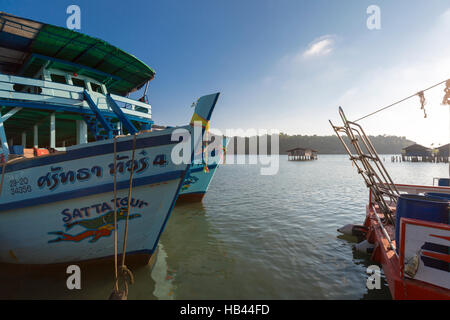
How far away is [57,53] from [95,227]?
7351mm

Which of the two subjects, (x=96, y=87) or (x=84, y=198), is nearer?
(x=84, y=198)

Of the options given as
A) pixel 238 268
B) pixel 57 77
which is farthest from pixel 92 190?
pixel 57 77

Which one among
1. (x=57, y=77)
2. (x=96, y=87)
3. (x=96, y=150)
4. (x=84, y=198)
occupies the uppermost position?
(x=57, y=77)

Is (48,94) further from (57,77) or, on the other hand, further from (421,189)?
(421,189)

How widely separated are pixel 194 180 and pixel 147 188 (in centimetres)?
715

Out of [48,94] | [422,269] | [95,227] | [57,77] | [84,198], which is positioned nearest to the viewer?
[422,269]

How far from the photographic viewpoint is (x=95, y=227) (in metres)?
4.00

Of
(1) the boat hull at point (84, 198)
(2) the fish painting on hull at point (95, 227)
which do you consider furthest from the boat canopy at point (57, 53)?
Result: (2) the fish painting on hull at point (95, 227)

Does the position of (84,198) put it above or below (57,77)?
below

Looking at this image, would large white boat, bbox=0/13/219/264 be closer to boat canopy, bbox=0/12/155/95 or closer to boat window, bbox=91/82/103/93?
boat canopy, bbox=0/12/155/95
